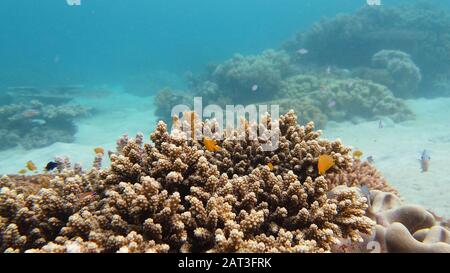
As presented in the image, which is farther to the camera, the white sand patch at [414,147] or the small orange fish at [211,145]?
the white sand patch at [414,147]

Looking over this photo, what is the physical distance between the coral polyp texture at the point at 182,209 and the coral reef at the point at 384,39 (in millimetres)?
19796

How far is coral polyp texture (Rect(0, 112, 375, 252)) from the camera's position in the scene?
2.44 metres

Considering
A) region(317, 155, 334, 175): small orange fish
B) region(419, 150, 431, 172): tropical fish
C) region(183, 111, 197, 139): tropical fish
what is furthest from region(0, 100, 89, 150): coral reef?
region(419, 150, 431, 172): tropical fish

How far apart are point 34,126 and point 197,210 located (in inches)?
675

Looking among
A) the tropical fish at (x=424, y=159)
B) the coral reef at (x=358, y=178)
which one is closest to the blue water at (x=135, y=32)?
the tropical fish at (x=424, y=159)

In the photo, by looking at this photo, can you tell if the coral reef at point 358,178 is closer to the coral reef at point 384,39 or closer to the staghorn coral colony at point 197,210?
the staghorn coral colony at point 197,210

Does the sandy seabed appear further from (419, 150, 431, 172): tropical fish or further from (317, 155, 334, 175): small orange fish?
(317, 155, 334, 175): small orange fish

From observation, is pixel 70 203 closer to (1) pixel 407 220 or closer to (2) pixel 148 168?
(2) pixel 148 168

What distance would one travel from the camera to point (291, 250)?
94.9 inches

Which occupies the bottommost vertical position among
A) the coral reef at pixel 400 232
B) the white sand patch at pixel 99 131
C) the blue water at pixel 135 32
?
the coral reef at pixel 400 232

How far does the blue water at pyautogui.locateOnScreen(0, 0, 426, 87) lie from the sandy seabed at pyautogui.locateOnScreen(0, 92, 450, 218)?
71.7 feet

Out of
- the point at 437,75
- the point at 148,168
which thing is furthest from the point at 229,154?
the point at 437,75

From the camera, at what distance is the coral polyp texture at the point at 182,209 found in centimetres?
244

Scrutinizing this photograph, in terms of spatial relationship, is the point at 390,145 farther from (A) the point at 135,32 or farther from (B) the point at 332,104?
(A) the point at 135,32
